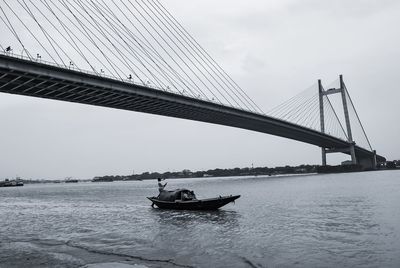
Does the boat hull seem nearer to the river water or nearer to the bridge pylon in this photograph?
the river water

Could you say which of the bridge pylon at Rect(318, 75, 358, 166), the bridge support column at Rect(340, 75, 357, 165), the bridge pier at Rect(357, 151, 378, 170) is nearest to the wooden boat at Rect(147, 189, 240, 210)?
the bridge pylon at Rect(318, 75, 358, 166)

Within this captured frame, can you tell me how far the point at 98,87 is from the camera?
1930 inches

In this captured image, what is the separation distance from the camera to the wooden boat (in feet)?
88.9

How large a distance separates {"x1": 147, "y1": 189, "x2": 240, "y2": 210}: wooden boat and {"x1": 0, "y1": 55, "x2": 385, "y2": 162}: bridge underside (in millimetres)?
20468

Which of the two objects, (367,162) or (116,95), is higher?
(116,95)

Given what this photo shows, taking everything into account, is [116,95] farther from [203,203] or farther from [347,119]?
[347,119]

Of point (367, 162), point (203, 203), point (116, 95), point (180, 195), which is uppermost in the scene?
point (116, 95)

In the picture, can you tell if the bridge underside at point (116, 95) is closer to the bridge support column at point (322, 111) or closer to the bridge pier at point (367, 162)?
the bridge support column at point (322, 111)

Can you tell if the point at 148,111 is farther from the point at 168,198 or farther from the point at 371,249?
the point at 371,249

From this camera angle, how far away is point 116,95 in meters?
54.0

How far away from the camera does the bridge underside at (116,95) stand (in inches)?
1655

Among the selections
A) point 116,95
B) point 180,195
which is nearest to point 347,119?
point 116,95

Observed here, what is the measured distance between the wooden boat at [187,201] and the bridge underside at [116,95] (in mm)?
20468

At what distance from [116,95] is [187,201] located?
29798 millimetres
